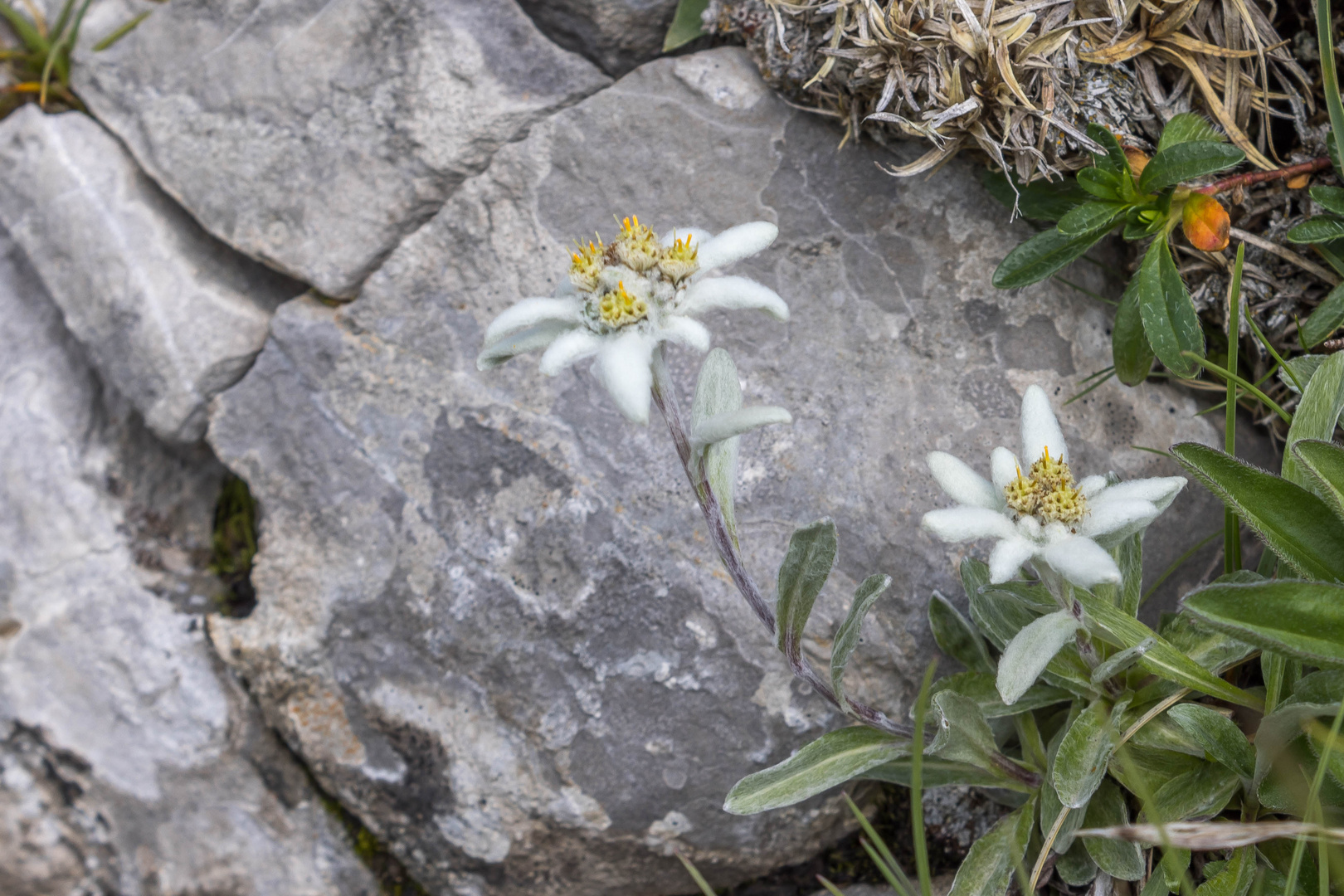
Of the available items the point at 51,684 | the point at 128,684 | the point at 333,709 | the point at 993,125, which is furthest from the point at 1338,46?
the point at 51,684

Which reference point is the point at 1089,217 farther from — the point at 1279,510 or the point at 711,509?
the point at 711,509

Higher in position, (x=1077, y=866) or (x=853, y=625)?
(x=853, y=625)

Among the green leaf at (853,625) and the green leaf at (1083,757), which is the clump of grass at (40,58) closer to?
the green leaf at (853,625)

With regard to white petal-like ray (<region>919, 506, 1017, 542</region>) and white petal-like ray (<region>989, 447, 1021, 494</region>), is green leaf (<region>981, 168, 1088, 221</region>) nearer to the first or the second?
white petal-like ray (<region>989, 447, 1021, 494</region>)

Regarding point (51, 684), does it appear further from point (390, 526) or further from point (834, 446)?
point (834, 446)

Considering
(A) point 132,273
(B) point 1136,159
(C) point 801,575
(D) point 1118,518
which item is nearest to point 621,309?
(C) point 801,575
